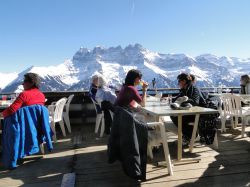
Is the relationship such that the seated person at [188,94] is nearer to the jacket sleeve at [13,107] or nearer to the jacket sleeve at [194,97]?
the jacket sleeve at [194,97]

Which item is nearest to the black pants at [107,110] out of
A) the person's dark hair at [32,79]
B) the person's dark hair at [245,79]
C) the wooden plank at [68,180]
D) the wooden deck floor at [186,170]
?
the wooden deck floor at [186,170]

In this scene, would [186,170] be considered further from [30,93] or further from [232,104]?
[232,104]

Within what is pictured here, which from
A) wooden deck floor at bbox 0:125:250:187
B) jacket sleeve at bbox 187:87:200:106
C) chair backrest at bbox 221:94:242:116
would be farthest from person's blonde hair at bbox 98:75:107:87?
chair backrest at bbox 221:94:242:116

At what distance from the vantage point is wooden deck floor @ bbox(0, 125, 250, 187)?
3277mm

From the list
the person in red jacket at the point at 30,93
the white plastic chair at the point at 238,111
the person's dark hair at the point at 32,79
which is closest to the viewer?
the person in red jacket at the point at 30,93

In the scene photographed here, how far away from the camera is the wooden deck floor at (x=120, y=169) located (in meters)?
3.28

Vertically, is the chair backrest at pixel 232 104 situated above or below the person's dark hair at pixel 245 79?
below

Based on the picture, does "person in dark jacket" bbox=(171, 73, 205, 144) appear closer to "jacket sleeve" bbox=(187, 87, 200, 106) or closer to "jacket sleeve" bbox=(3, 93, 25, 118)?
"jacket sleeve" bbox=(187, 87, 200, 106)

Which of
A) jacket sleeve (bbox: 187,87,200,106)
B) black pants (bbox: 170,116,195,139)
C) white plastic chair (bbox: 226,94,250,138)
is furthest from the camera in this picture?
white plastic chair (bbox: 226,94,250,138)

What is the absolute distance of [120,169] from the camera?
3.74m

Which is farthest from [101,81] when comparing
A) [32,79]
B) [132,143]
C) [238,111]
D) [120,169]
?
[132,143]

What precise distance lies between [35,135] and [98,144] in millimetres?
1426

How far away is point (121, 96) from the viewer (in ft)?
11.9

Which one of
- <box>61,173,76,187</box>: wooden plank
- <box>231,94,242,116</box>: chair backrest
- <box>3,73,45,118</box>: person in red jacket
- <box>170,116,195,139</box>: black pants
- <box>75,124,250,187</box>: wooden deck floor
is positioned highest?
<box>3,73,45,118</box>: person in red jacket
